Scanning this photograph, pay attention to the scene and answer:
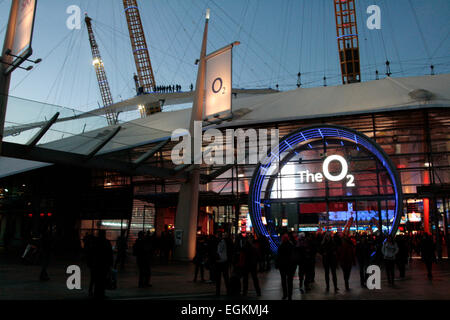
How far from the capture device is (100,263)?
930cm

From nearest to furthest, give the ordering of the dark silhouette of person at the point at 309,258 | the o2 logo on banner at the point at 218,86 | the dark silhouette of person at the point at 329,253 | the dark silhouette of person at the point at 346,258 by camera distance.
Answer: the dark silhouette of person at the point at 346,258
the dark silhouette of person at the point at 329,253
the dark silhouette of person at the point at 309,258
the o2 logo on banner at the point at 218,86

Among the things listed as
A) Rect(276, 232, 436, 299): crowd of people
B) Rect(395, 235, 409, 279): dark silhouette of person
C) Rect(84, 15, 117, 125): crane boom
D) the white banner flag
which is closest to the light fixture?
Rect(84, 15, 117, 125): crane boom

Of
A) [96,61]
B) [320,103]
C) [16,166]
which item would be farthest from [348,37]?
[96,61]

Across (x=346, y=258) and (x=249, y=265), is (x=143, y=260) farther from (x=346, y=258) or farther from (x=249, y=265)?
(x=346, y=258)

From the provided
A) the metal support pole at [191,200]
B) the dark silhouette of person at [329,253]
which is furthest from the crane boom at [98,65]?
the dark silhouette of person at [329,253]

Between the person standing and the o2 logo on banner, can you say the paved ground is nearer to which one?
the person standing

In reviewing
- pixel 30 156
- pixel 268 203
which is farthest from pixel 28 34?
pixel 268 203

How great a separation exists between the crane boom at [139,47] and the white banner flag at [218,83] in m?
56.5

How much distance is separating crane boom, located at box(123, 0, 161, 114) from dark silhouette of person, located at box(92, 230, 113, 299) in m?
69.0

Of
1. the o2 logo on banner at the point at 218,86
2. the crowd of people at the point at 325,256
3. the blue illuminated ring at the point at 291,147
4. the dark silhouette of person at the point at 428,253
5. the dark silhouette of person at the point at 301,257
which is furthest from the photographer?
the o2 logo on banner at the point at 218,86

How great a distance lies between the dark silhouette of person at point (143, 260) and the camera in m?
12.1

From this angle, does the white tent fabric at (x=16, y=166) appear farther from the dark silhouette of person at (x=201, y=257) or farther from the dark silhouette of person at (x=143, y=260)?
the dark silhouette of person at (x=143, y=260)

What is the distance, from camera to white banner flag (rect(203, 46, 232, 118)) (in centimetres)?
2075
